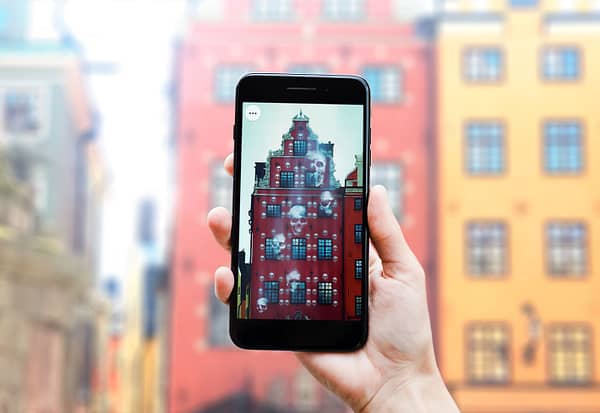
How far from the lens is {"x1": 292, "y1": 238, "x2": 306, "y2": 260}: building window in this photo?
3.51ft

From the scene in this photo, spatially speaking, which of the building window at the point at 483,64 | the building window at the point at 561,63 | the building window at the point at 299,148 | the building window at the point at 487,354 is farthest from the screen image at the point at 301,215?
the building window at the point at 561,63

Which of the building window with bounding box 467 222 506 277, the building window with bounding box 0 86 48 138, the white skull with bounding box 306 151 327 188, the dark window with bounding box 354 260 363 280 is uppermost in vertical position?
the building window with bounding box 0 86 48 138

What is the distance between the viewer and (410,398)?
0.97 m

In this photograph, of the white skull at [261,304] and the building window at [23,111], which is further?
the building window at [23,111]

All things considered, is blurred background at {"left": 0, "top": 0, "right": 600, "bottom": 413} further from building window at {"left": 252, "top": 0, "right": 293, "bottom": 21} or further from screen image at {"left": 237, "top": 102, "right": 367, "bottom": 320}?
screen image at {"left": 237, "top": 102, "right": 367, "bottom": 320}

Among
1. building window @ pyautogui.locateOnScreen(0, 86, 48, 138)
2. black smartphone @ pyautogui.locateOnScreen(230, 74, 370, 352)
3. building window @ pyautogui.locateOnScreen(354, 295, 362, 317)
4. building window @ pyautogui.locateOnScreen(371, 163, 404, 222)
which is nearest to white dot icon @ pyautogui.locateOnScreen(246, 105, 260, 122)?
black smartphone @ pyautogui.locateOnScreen(230, 74, 370, 352)

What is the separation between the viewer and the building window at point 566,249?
827 centimetres

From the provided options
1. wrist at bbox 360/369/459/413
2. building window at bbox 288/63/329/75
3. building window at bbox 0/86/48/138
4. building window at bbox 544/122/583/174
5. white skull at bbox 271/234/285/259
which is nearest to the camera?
wrist at bbox 360/369/459/413

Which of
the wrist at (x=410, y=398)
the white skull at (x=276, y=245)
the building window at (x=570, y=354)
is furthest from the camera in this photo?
the building window at (x=570, y=354)

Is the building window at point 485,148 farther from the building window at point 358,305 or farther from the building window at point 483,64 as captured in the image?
the building window at point 358,305

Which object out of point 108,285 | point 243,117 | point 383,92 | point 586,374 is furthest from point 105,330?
point 243,117

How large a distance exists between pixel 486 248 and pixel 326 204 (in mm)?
7470

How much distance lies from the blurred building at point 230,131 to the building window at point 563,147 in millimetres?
1020

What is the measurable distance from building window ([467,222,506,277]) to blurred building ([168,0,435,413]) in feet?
1.25
